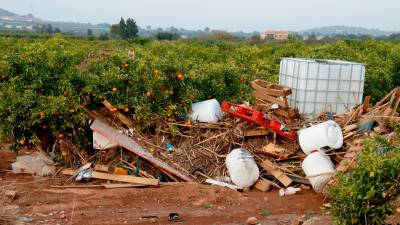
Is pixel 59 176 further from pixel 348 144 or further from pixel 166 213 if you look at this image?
pixel 348 144

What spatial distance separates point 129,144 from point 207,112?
147cm

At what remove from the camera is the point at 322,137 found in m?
7.52

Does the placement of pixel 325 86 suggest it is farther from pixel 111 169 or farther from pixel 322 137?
pixel 111 169

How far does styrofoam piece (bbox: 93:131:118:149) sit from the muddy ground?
862mm

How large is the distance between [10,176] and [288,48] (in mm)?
17020

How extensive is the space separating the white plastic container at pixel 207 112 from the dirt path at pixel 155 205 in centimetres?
141

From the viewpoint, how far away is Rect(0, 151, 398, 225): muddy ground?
6465 millimetres

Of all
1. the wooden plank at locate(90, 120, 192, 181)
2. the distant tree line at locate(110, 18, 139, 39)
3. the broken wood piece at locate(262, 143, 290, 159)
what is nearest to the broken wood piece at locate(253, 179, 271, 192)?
the broken wood piece at locate(262, 143, 290, 159)

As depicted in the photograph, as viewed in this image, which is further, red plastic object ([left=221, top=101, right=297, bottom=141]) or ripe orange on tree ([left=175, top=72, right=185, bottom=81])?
ripe orange on tree ([left=175, top=72, right=185, bottom=81])

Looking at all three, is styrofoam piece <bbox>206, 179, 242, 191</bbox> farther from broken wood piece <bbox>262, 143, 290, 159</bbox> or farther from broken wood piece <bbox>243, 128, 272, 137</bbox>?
broken wood piece <bbox>243, 128, 272, 137</bbox>

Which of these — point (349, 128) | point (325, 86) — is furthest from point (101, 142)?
point (349, 128)

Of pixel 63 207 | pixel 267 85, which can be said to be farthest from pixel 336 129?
pixel 63 207

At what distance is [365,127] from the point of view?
7797 mm

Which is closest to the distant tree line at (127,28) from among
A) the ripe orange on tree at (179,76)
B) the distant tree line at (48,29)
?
the distant tree line at (48,29)
